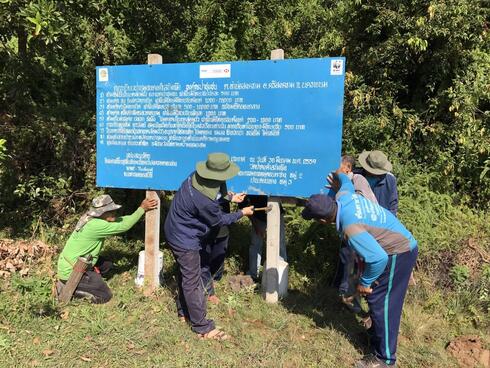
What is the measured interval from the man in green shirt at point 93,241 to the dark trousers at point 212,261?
77 cm

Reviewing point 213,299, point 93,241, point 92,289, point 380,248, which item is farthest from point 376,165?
point 92,289

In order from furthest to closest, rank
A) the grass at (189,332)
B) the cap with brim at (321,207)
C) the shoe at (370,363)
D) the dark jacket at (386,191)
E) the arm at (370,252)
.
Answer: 1. the dark jacket at (386,191)
2. the grass at (189,332)
3. the shoe at (370,363)
4. the cap with brim at (321,207)
5. the arm at (370,252)

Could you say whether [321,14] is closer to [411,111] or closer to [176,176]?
[411,111]

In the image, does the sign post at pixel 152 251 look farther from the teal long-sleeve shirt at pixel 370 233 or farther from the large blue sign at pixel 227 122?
the teal long-sleeve shirt at pixel 370 233

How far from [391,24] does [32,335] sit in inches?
225

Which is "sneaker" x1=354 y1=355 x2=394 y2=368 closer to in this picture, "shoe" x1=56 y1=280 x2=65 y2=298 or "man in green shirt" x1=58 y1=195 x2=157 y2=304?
"man in green shirt" x1=58 y1=195 x2=157 y2=304

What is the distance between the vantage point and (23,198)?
6.71 metres

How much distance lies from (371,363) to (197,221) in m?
1.90

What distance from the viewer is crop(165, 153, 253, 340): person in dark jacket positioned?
3895mm

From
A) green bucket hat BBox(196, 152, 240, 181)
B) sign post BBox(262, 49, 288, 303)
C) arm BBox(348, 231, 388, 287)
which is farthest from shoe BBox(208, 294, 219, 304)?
arm BBox(348, 231, 388, 287)

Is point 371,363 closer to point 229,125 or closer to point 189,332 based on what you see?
point 189,332

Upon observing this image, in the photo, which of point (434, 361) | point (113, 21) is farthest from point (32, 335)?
point (113, 21)

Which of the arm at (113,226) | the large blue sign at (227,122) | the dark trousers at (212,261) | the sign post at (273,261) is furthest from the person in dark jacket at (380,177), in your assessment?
the arm at (113,226)

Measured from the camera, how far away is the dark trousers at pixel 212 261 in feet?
15.8
